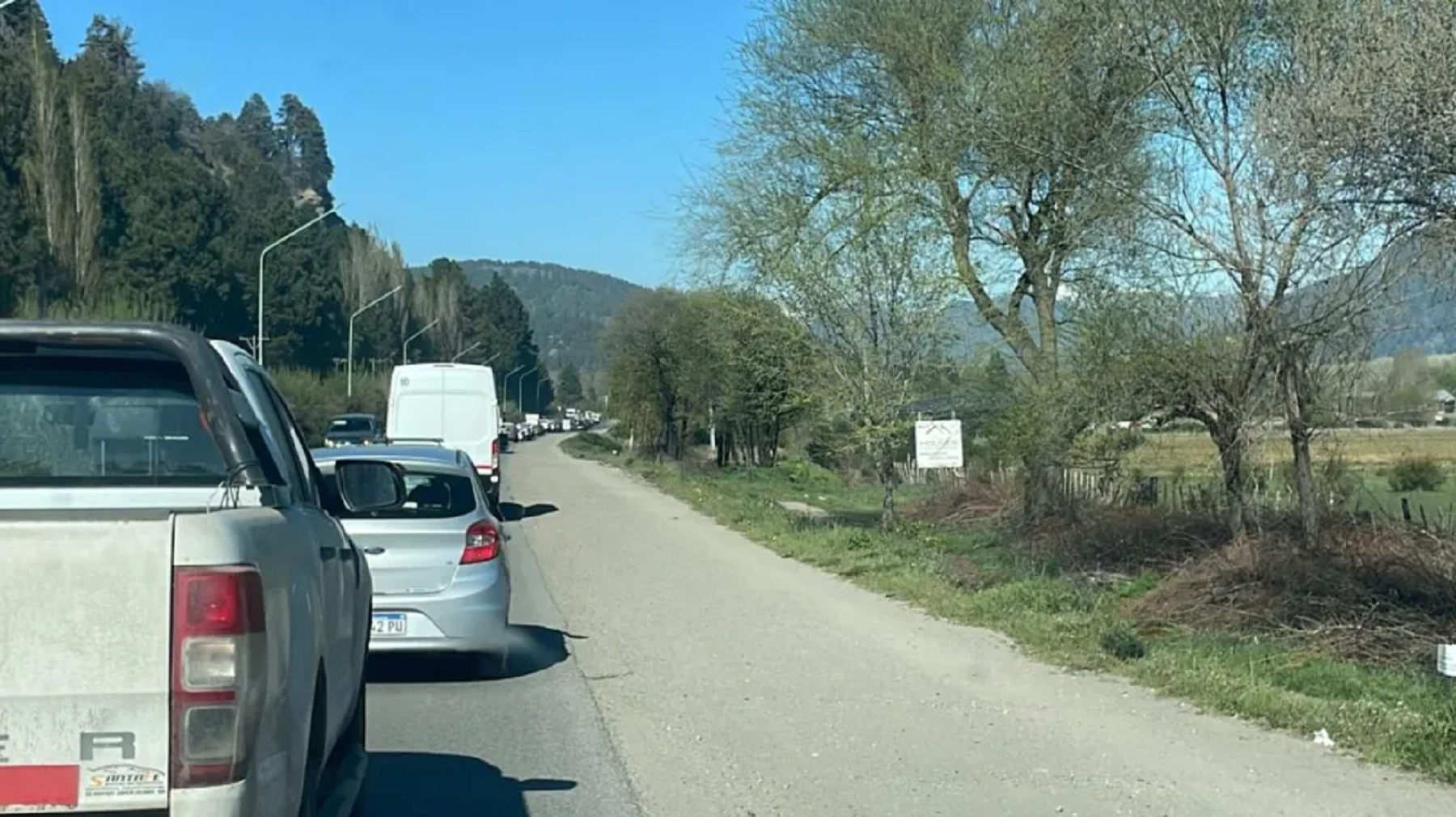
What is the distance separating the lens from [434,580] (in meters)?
10.9

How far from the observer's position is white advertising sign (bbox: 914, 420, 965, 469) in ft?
75.9

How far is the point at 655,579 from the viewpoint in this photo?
61.6 feet

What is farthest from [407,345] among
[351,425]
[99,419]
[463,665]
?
[99,419]

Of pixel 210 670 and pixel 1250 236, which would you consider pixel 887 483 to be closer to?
pixel 1250 236

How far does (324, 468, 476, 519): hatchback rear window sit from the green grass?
4.56m

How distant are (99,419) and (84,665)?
177cm

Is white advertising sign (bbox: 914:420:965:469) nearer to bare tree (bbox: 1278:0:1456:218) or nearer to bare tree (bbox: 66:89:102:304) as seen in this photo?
bare tree (bbox: 1278:0:1456:218)

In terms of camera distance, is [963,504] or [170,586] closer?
[170,586]

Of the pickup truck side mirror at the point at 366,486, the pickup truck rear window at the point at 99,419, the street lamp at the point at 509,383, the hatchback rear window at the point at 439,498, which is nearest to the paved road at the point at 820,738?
the hatchback rear window at the point at 439,498

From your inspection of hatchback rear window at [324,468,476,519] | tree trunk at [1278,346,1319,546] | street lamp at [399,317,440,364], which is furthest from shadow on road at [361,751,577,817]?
street lamp at [399,317,440,364]

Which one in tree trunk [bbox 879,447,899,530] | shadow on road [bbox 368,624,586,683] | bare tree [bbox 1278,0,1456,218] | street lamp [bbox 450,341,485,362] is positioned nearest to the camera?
bare tree [bbox 1278,0,1456,218]

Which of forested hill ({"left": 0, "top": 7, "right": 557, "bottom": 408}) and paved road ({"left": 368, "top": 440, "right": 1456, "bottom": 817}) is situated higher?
forested hill ({"left": 0, "top": 7, "right": 557, "bottom": 408})

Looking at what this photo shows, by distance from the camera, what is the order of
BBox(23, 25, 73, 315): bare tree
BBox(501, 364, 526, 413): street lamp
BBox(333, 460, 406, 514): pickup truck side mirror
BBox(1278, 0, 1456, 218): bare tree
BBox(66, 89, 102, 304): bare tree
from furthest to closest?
1. BBox(501, 364, 526, 413): street lamp
2. BBox(66, 89, 102, 304): bare tree
3. BBox(23, 25, 73, 315): bare tree
4. BBox(1278, 0, 1456, 218): bare tree
5. BBox(333, 460, 406, 514): pickup truck side mirror

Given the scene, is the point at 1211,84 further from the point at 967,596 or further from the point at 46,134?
the point at 46,134
